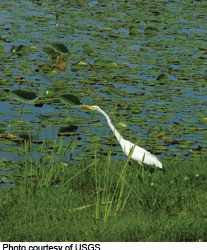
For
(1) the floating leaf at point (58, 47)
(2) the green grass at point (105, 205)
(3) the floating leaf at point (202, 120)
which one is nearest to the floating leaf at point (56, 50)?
(1) the floating leaf at point (58, 47)

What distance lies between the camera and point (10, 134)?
5594mm

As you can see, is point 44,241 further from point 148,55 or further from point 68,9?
point 68,9

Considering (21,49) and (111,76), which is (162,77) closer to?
(111,76)

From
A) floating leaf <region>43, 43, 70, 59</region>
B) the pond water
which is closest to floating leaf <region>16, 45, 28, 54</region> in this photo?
the pond water

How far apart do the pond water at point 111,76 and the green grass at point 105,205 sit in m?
0.48

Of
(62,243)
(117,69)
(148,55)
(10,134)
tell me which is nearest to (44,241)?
(62,243)

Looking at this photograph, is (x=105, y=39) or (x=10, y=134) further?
(x=105, y=39)

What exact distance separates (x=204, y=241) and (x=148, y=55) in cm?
627

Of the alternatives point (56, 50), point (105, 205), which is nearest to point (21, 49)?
point (56, 50)

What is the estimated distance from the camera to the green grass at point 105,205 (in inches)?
143

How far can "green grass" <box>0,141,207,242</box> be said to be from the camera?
3.64 m

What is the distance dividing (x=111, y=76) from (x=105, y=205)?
4.29m

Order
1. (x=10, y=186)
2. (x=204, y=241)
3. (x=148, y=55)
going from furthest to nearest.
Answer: (x=148, y=55) < (x=10, y=186) < (x=204, y=241)

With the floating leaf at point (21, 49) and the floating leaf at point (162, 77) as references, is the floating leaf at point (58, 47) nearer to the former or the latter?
the floating leaf at point (21, 49)
